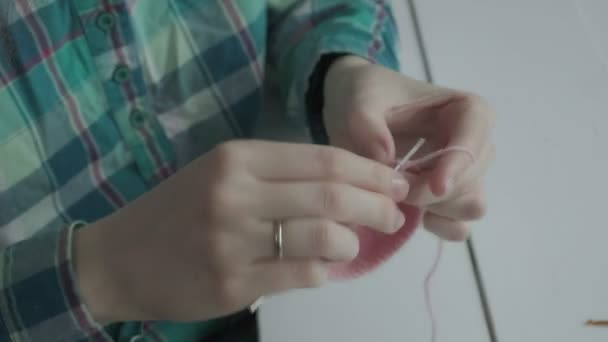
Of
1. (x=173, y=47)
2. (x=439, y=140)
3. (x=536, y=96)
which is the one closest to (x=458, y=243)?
(x=439, y=140)

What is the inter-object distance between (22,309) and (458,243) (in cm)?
34

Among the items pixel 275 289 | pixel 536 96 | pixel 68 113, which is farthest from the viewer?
pixel 536 96

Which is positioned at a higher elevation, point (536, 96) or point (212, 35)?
point (212, 35)

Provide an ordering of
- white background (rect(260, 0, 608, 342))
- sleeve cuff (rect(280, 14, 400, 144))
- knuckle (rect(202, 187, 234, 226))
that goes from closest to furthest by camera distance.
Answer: knuckle (rect(202, 187, 234, 226))
white background (rect(260, 0, 608, 342))
sleeve cuff (rect(280, 14, 400, 144))

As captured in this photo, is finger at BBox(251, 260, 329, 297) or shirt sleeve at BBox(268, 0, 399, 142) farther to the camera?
shirt sleeve at BBox(268, 0, 399, 142)

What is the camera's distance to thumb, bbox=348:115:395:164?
1.44ft

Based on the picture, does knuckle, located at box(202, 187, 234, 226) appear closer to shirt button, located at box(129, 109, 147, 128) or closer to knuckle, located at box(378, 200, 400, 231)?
knuckle, located at box(378, 200, 400, 231)

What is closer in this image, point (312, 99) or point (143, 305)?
point (143, 305)

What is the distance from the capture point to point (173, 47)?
22.4 inches

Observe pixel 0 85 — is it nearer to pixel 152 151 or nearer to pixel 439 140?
pixel 152 151

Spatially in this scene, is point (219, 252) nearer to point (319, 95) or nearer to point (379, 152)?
point (379, 152)

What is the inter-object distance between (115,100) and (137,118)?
26 millimetres

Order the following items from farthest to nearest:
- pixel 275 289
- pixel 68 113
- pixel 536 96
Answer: pixel 536 96 < pixel 68 113 < pixel 275 289

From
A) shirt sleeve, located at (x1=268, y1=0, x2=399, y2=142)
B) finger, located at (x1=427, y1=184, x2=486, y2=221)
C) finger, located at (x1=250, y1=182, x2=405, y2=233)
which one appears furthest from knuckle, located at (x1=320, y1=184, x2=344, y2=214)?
shirt sleeve, located at (x1=268, y1=0, x2=399, y2=142)
